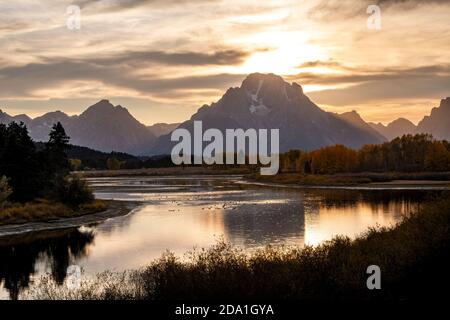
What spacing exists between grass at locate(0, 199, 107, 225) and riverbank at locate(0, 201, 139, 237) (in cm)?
32

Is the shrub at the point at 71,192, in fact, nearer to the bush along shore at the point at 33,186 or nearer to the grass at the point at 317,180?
the bush along shore at the point at 33,186

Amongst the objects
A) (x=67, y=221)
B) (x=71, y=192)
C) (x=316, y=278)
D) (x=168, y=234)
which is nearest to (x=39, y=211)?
(x=67, y=221)

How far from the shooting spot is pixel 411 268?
77.7 ft

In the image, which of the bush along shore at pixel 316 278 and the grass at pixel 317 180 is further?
the grass at pixel 317 180

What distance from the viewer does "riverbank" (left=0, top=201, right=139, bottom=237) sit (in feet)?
192

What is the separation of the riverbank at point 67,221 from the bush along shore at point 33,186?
51 cm

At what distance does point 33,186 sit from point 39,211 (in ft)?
26.3

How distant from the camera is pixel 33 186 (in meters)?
73.7

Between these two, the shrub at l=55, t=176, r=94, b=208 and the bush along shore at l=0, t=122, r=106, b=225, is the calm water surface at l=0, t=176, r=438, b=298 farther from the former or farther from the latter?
the shrub at l=55, t=176, r=94, b=208

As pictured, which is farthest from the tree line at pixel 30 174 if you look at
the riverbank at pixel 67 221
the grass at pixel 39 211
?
the riverbank at pixel 67 221

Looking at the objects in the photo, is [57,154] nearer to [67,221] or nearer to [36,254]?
[67,221]

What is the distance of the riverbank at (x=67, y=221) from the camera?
2308 inches
